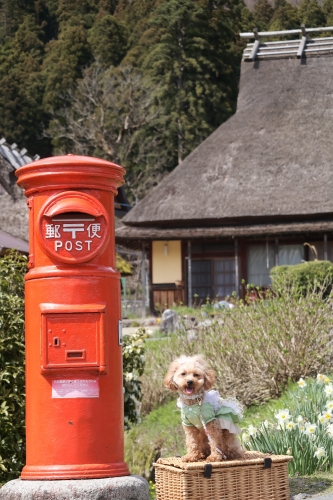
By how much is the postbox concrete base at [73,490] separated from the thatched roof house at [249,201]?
22.2 metres

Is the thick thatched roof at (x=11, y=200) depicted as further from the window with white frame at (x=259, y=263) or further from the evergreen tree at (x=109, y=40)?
the evergreen tree at (x=109, y=40)

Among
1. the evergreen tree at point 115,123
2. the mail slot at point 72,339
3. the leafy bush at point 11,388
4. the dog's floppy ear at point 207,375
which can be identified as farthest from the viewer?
the evergreen tree at point 115,123

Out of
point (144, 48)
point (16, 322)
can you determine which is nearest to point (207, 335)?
point (16, 322)

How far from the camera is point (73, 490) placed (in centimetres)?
660

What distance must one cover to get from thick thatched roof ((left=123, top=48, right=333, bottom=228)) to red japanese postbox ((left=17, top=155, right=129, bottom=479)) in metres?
22.2

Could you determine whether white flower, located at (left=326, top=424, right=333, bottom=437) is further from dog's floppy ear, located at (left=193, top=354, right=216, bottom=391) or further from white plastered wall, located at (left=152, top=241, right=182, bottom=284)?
white plastered wall, located at (left=152, top=241, right=182, bottom=284)

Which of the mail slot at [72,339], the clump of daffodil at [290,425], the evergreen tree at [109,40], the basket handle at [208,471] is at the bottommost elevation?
the basket handle at [208,471]

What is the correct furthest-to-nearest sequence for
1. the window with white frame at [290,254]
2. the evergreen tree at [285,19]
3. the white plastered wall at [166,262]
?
the evergreen tree at [285,19] → the white plastered wall at [166,262] → the window with white frame at [290,254]

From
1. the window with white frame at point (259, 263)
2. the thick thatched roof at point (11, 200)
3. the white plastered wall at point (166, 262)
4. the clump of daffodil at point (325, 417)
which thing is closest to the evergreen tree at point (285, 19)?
the thick thatched roof at point (11, 200)

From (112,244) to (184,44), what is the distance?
44398mm

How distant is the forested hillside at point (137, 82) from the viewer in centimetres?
4888

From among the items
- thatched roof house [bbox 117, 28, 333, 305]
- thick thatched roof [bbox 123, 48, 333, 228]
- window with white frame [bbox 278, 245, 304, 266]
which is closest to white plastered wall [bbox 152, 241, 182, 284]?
thatched roof house [bbox 117, 28, 333, 305]

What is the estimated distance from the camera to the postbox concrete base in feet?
21.6

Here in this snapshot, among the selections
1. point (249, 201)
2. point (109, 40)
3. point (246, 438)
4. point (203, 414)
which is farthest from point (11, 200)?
point (203, 414)
